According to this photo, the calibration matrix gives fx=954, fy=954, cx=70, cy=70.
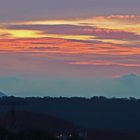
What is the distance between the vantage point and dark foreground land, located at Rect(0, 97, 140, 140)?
123438 mm

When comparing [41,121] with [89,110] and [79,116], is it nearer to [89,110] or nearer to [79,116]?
[79,116]

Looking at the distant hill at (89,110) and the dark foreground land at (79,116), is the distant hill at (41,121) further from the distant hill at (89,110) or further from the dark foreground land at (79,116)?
the distant hill at (89,110)

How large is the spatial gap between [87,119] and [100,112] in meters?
6.91

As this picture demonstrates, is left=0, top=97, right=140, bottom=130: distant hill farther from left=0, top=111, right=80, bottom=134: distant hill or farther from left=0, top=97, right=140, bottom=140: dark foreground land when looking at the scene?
left=0, top=111, right=80, bottom=134: distant hill

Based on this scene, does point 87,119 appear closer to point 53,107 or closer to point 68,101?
point 53,107

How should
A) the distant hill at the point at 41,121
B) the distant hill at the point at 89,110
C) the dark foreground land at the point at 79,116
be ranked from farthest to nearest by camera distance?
the distant hill at the point at 89,110, the dark foreground land at the point at 79,116, the distant hill at the point at 41,121

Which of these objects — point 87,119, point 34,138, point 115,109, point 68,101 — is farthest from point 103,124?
point 34,138

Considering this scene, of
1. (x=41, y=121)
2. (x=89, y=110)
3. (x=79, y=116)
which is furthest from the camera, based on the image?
(x=89, y=110)

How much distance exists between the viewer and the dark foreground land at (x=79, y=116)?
123m

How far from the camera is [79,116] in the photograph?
149750 millimetres

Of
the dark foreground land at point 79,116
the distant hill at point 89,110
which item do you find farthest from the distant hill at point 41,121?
the distant hill at point 89,110

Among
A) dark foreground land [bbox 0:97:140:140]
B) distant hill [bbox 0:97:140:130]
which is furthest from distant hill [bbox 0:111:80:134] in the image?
distant hill [bbox 0:97:140:130]

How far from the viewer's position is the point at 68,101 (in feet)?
572

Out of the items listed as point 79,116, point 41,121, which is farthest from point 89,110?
point 41,121
